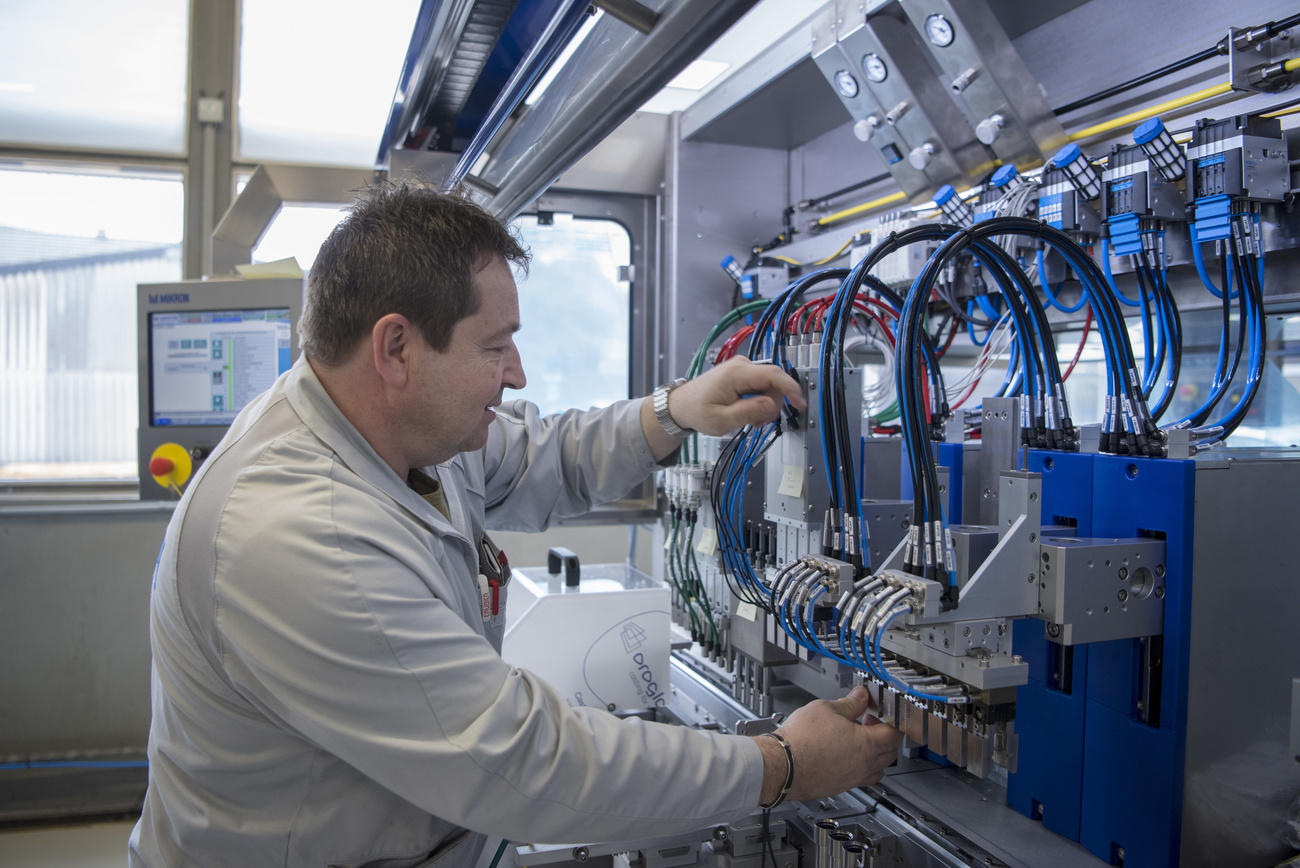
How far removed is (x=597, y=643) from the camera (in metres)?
1.91

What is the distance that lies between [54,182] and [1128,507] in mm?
4219

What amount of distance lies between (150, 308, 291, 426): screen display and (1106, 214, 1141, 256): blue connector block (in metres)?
2.09

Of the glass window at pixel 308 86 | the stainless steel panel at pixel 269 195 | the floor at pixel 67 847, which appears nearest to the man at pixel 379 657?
the stainless steel panel at pixel 269 195

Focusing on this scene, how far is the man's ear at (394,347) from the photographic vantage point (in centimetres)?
105

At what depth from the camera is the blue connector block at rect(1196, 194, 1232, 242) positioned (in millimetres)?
1305

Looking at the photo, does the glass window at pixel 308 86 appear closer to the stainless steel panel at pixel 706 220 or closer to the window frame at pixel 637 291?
the window frame at pixel 637 291

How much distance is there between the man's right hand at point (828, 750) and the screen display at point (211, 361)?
6.48 ft

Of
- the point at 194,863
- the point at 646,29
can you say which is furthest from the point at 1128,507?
the point at 194,863

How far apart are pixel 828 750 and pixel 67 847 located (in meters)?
3.37

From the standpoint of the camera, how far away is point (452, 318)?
1078mm

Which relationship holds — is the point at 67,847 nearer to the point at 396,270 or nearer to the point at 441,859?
the point at 441,859

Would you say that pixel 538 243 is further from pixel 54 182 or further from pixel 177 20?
pixel 54 182

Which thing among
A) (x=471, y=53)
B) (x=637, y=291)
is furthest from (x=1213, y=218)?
(x=637, y=291)

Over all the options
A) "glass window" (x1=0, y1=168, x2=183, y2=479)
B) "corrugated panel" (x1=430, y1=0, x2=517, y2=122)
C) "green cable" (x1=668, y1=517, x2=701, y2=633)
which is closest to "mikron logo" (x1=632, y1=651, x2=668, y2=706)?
"green cable" (x1=668, y1=517, x2=701, y2=633)
